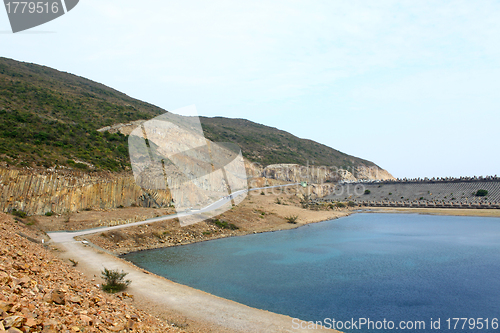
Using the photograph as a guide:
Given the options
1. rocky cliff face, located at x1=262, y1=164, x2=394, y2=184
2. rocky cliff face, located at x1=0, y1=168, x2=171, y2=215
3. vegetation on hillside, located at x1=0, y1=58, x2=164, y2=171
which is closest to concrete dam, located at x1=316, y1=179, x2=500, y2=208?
rocky cliff face, located at x1=262, y1=164, x2=394, y2=184

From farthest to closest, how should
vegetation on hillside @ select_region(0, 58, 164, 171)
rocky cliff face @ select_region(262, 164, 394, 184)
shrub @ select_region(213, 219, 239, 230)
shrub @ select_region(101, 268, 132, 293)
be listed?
rocky cliff face @ select_region(262, 164, 394, 184)
shrub @ select_region(213, 219, 239, 230)
vegetation on hillside @ select_region(0, 58, 164, 171)
shrub @ select_region(101, 268, 132, 293)

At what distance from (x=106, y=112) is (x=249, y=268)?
4823 cm

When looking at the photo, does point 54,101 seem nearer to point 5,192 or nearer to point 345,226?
point 5,192

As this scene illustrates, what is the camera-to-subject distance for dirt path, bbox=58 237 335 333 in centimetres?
1084

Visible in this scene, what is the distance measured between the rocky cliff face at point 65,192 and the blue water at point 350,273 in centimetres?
1004

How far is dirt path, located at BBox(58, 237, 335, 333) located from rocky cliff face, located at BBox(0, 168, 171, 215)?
1325 centimetres

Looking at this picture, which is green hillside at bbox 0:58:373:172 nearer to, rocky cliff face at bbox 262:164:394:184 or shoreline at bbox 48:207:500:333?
shoreline at bbox 48:207:500:333

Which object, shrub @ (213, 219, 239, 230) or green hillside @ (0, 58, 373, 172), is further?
shrub @ (213, 219, 239, 230)

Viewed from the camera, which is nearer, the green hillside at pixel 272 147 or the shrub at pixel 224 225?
the shrub at pixel 224 225

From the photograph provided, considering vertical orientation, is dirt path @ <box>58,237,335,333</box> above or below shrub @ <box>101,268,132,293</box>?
below

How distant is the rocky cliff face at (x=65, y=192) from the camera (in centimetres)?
2488

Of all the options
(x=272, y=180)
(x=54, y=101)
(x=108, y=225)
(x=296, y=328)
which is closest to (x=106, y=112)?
(x=54, y=101)

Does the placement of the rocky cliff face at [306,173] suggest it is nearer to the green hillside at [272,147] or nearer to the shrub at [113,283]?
the green hillside at [272,147]

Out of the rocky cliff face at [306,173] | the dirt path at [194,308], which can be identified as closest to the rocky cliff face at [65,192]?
the dirt path at [194,308]
